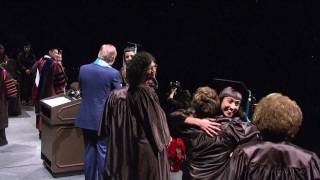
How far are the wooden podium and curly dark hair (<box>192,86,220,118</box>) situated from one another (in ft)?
7.91

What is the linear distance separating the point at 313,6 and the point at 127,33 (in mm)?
5331

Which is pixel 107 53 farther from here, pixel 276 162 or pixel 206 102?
pixel 276 162

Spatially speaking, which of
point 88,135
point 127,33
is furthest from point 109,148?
point 127,33

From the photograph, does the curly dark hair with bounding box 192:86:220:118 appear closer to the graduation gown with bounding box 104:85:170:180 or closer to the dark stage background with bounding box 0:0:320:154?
the graduation gown with bounding box 104:85:170:180

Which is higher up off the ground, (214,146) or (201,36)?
(201,36)

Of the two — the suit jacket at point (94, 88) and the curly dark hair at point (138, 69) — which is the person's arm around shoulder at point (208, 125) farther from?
the suit jacket at point (94, 88)

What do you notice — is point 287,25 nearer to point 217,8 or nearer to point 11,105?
point 217,8

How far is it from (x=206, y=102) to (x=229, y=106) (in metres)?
0.26

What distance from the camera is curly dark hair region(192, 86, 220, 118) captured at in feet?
10.1

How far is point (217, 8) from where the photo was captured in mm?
8016

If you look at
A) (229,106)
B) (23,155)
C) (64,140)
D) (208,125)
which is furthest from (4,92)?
(208,125)

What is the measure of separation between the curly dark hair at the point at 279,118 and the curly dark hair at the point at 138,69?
143 centimetres

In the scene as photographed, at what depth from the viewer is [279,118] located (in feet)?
7.18

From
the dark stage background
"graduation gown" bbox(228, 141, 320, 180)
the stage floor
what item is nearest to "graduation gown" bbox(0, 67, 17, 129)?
the stage floor
